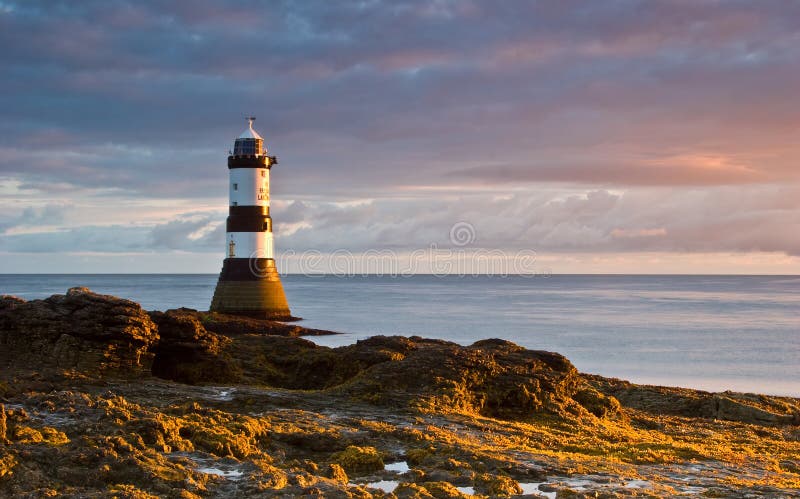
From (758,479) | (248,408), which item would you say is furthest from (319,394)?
(758,479)

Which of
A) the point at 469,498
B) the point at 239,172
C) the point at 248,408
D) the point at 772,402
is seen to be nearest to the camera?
the point at 469,498

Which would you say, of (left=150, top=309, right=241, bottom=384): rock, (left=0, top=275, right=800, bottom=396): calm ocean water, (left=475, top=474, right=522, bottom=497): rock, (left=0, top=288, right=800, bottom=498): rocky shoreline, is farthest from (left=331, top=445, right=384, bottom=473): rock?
(left=0, top=275, right=800, bottom=396): calm ocean water

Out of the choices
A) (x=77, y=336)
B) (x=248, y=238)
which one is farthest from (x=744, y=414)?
(x=248, y=238)

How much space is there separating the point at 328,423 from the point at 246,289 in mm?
42761

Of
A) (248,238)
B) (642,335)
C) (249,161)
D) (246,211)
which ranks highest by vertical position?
(249,161)

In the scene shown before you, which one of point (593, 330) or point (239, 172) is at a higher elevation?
point (239, 172)

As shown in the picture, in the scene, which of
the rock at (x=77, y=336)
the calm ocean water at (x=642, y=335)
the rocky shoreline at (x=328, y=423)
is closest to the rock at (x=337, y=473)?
the rocky shoreline at (x=328, y=423)

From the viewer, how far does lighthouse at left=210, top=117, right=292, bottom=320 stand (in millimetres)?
57219

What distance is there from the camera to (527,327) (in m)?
80.2

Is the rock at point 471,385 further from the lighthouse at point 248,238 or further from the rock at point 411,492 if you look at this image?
the lighthouse at point 248,238

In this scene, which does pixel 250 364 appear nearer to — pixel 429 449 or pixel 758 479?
pixel 429 449

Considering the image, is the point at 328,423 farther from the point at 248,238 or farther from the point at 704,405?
the point at 248,238

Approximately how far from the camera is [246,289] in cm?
5788

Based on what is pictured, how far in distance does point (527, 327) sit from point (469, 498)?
69.8 meters
